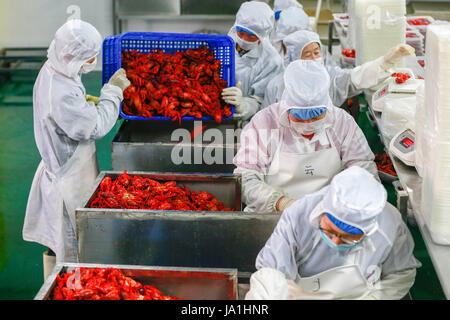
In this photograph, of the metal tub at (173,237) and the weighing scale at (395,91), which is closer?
the metal tub at (173,237)

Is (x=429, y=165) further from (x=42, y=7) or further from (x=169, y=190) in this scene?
(x=42, y=7)

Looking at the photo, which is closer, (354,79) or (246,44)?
(354,79)

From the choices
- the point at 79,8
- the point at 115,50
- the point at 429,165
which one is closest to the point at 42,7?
the point at 79,8

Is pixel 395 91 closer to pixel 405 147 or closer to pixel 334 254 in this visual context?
pixel 405 147

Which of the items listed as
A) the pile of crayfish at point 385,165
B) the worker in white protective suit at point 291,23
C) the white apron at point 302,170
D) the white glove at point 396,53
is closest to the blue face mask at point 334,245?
the white apron at point 302,170

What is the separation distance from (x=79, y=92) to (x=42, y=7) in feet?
24.8

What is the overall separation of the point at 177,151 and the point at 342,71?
60.3 inches

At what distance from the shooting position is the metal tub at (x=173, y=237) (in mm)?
3193

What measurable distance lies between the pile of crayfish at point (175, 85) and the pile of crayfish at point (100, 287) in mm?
1804

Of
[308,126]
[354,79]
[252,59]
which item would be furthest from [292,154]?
[252,59]

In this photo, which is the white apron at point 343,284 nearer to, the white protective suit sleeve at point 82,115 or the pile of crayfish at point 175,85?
the white protective suit sleeve at point 82,115

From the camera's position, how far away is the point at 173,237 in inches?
128

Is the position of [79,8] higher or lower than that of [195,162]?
higher

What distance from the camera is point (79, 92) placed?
3711 millimetres
